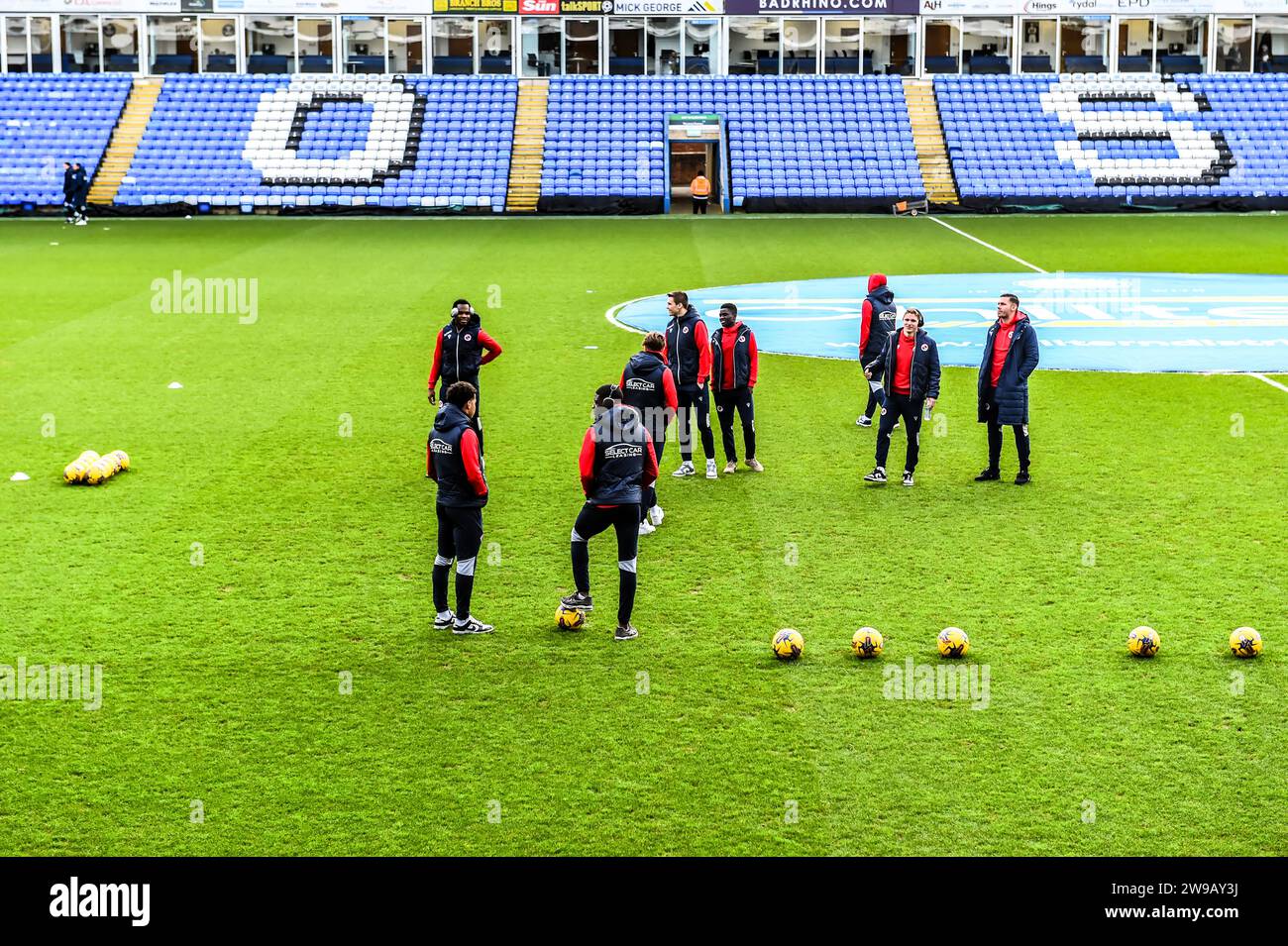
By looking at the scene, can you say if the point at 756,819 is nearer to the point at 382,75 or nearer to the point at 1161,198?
the point at 1161,198

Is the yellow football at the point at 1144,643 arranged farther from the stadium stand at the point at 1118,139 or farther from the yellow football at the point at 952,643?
the stadium stand at the point at 1118,139

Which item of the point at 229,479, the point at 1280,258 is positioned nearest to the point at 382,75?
the point at 1280,258

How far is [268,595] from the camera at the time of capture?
510 inches

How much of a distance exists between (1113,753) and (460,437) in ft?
17.0

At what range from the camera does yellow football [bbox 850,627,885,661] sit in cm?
1129

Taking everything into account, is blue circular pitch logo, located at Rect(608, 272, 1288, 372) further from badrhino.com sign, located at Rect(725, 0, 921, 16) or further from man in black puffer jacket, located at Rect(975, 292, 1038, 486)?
badrhino.com sign, located at Rect(725, 0, 921, 16)

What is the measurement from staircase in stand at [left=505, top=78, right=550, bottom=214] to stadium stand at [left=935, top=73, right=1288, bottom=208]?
14.9 meters

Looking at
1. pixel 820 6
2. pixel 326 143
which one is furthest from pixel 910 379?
pixel 820 6

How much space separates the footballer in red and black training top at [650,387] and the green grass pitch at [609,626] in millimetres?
1094

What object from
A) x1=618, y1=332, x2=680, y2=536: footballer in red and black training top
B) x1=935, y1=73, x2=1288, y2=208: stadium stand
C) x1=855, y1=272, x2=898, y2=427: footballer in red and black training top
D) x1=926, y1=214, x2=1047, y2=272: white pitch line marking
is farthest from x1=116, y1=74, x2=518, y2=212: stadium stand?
x1=618, y1=332, x2=680, y2=536: footballer in red and black training top

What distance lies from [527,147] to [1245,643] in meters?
47.1

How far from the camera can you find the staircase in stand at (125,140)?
5231 centimetres

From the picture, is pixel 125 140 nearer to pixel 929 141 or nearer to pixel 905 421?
pixel 929 141

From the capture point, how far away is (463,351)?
16656mm
